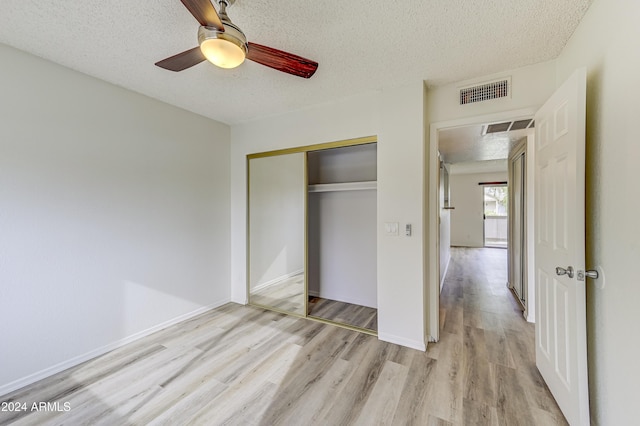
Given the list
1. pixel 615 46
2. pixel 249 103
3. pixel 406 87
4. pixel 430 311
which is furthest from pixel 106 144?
pixel 615 46

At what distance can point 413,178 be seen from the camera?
2.39 m

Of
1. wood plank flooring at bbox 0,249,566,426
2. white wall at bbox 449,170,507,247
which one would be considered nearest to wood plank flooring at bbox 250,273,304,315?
wood plank flooring at bbox 0,249,566,426

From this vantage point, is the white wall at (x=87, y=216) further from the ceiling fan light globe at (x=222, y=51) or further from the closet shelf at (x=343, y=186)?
the ceiling fan light globe at (x=222, y=51)

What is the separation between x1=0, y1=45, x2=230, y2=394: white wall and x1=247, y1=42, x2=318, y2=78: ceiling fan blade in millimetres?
1762

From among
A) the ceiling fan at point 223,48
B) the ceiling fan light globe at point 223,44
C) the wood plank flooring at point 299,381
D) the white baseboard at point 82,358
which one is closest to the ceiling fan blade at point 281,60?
the ceiling fan at point 223,48

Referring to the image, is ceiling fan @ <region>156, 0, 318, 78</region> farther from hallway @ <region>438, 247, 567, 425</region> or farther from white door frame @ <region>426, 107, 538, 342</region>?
hallway @ <region>438, 247, 567, 425</region>

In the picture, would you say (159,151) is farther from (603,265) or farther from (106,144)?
(603,265)

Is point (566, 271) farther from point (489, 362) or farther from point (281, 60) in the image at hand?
point (281, 60)

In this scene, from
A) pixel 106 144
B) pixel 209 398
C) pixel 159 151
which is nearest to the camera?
pixel 209 398

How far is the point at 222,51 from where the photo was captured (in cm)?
136

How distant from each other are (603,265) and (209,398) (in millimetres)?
2541

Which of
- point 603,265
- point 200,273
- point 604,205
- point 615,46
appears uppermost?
point 615,46

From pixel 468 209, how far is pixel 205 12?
9.29 metres

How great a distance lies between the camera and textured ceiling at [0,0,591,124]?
60.1 inches
